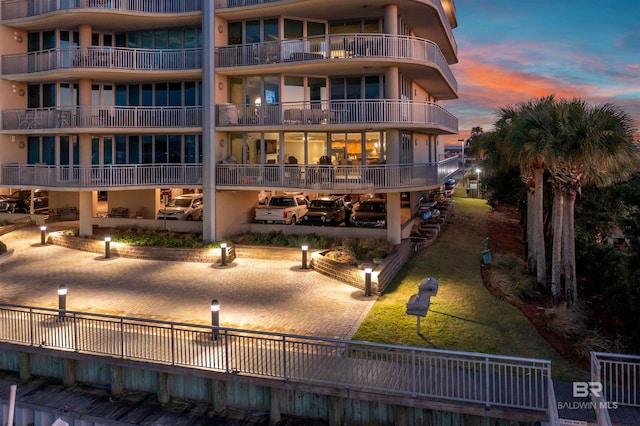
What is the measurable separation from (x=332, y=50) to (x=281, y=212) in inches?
325

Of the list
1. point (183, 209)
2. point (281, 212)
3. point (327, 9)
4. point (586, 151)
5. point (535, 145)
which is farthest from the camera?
point (183, 209)

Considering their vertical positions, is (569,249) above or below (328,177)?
below

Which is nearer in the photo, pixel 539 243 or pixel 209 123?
pixel 539 243

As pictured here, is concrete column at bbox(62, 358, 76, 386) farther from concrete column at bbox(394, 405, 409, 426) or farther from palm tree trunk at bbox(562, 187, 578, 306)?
palm tree trunk at bbox(562, 187, 578, 306)

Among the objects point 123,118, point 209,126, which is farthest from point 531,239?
point 123,118

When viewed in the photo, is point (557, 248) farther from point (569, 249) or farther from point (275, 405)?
point (275, 405)

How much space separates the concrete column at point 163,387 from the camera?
34.1 ft

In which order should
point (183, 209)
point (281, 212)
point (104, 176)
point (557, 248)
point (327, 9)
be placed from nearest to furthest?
point (557, 248) < point (327, 9) < point (104, 176) < point (281, 212) < point (183, 209)

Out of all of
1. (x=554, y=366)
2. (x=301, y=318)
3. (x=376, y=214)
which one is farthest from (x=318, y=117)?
(x=554, y=366)

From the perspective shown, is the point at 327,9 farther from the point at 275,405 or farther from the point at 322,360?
the point at 275,405

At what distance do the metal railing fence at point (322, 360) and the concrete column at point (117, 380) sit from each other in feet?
1.87

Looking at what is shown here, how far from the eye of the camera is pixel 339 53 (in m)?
20.8

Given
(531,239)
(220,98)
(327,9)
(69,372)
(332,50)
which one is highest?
(327,9)

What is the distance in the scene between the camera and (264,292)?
1563 centimetres
